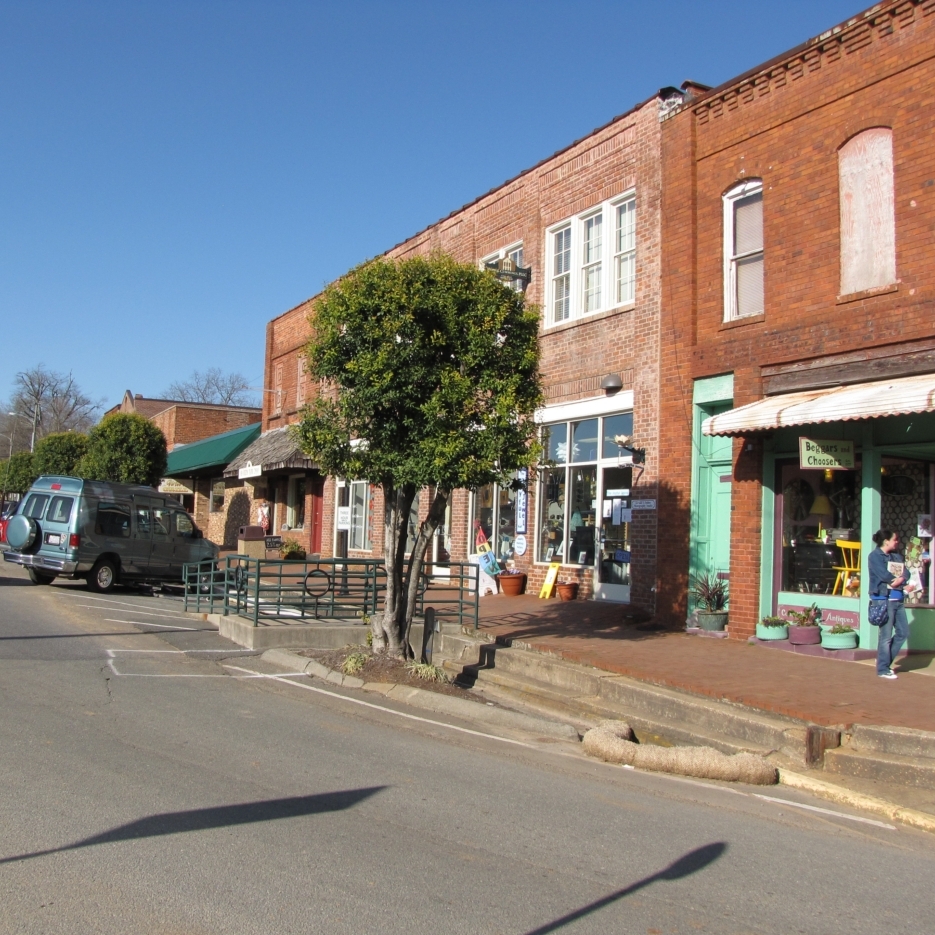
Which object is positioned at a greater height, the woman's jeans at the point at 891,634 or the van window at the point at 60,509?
the van window at the point at 60,509

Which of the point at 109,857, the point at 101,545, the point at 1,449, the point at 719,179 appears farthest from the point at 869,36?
the point at 1,449

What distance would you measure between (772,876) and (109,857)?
11.8 ft

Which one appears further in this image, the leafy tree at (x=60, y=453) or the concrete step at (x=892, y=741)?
the leafy tree at (x=60, y=453)

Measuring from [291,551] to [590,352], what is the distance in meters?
12.4

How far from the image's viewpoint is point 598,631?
1328 cm

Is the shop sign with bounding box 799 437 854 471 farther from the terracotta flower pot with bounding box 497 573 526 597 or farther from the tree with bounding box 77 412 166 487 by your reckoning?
the tree with bounding box 77 412 166 487

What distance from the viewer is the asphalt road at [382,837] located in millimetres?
4539

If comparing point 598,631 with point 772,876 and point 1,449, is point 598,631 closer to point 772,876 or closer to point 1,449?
point 772,876

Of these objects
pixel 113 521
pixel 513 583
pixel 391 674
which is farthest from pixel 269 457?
pixel 391 674

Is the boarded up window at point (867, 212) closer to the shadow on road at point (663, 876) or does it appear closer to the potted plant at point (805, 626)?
the potted plant at point (805, 626)

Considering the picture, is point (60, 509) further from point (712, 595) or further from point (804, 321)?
point (804, 321)

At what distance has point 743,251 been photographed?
13633 millimetres

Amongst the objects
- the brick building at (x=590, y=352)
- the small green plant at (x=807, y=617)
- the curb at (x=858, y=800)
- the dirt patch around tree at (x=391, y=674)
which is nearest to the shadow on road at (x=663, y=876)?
the curb at (x=858, y=800)

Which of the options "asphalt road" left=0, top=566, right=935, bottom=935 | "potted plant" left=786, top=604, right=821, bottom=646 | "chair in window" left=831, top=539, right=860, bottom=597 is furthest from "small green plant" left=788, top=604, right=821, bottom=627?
"asphalt road" left=0, top=566, right=935, bottom=935
